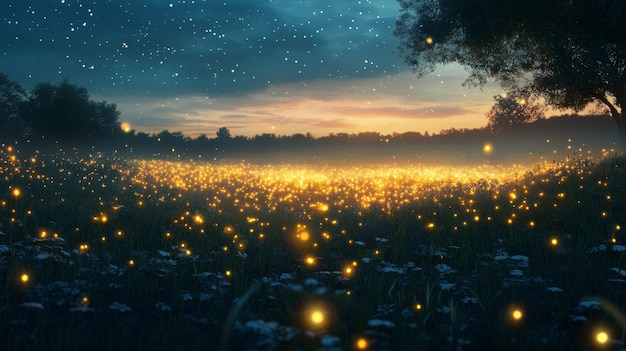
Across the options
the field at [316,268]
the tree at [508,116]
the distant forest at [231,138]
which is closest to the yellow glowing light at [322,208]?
the field at [316,268]

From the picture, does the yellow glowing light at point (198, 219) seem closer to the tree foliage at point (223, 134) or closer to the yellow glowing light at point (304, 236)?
the yellow glowing light at point (304, 236)

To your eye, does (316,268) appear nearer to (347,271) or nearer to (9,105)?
(347,271)

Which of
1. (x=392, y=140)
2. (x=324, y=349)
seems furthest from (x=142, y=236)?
(x=392, y=140)

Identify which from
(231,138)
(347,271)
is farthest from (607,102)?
(231,138)

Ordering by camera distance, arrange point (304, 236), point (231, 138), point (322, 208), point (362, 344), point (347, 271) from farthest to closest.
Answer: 1. point (231, 138)
2. point (322, 208)
3. point (304, 236)
4. point (347, 271)
5. point (362, 344)

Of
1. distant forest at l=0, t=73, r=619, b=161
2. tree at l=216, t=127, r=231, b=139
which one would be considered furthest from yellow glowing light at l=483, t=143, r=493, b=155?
tree at l=216, t=127, r=231, b=139

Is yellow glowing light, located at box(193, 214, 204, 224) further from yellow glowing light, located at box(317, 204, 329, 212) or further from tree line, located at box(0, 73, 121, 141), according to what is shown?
tree line, located at box(0, 73, 121, 141)

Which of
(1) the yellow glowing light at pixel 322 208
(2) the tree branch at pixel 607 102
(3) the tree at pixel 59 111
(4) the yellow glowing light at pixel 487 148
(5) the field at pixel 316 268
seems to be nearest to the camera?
(5) the field at pixel 316 268
